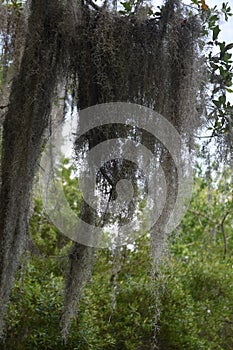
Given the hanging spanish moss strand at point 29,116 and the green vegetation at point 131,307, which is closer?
the hanging spanish moss strand at point 29,116

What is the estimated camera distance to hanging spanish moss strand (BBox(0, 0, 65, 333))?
1.80 meters

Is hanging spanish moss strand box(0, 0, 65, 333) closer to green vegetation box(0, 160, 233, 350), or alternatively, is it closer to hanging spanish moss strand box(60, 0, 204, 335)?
hanging spanish moss strand box(60, 0, 204, 335)

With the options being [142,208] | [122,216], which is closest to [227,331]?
[142,208]

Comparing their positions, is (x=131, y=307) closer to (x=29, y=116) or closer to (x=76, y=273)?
(x=76, y=273)

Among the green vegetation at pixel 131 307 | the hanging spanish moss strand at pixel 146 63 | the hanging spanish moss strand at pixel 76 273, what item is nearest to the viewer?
the hanging spanish moss strand at pixel 146 63

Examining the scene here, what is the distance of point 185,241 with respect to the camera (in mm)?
6668

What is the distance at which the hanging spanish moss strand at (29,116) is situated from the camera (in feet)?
5.91

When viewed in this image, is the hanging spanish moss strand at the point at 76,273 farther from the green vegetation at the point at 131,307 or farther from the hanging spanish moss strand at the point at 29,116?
the green vegetation at the point at 131,307

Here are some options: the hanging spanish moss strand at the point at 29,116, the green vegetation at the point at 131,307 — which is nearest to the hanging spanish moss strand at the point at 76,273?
the hanging spanish moss strand at the point at 29,116

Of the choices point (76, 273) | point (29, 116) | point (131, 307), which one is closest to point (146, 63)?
point (29, 116)

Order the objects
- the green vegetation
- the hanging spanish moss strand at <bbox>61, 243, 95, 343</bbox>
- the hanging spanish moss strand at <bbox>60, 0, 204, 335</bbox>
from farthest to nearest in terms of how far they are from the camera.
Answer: the green vegetation
the hanging spanish moss strand at <bbox>61, 243, 95, 343</bbox>
the hanging spanish moss strand at <bbox>60, 0, 204, 335</bbox>

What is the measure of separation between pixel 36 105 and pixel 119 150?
0.32m

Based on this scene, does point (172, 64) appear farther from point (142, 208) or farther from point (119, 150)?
point (142, 208)

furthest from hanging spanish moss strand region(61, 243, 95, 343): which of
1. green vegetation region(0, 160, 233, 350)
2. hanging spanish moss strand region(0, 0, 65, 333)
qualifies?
green vegetation region(0, 160, 233, 350)
